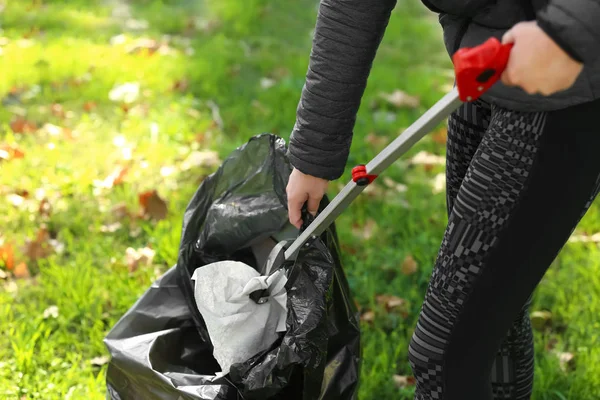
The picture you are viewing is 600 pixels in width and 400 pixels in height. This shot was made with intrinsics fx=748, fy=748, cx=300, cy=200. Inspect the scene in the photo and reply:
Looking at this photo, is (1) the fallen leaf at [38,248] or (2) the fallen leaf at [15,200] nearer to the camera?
(1) the fallen leaf at [38,248]

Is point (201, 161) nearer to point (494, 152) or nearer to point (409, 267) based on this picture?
point (409, 267)

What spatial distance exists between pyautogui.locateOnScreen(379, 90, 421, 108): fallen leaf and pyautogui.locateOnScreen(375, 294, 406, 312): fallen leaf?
5.68ft

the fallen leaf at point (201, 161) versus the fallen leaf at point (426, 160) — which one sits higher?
the fallen leaf at point (426, 160)

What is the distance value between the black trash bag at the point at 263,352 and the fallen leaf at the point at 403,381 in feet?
1.47

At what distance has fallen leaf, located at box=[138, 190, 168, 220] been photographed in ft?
10.0

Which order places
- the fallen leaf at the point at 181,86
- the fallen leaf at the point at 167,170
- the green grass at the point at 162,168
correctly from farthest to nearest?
the fallen leaf at the point at 181,86 → the fallen leaf at the point at 167,170 → the green grass at the point at 162,168

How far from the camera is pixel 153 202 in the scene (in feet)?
10.0

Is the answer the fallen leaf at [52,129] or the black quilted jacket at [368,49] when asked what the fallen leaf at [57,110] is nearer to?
the fallen leaf at [52,129]

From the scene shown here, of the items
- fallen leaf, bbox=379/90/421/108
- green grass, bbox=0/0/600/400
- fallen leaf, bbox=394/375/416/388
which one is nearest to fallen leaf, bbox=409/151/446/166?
green grass, bbox=0/0/600/400

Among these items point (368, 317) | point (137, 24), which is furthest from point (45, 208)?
point (137, 24)

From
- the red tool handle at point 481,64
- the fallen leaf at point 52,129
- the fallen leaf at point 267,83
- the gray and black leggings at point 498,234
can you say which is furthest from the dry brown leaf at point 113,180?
the red tool handle at point 481,64

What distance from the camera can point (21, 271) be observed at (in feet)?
8.82

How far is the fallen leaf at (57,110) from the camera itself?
3.90m

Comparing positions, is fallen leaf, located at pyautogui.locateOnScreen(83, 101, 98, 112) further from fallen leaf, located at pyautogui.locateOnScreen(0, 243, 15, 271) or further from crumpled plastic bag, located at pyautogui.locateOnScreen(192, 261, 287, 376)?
crumpled plastic bag, located at pyautogui.locateOnScreen(192, 261, 287, 376)
